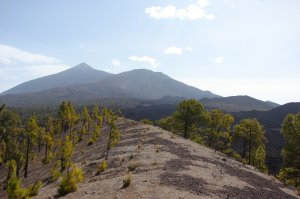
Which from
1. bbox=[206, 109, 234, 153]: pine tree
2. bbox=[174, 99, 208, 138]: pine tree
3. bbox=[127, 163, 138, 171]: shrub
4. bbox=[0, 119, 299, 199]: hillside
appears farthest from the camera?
bbox=[206, 109, 234, 153]: pine tree

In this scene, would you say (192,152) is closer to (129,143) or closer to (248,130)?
(129,143)

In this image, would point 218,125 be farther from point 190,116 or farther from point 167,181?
point 167,181

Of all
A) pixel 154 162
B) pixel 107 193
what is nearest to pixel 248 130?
pixel 154 162

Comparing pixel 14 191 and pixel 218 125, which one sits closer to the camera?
pixel 14 191

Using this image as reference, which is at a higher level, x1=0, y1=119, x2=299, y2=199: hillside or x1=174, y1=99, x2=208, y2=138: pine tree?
x1=174, y1=99, x2=208, y2=138: pine tree

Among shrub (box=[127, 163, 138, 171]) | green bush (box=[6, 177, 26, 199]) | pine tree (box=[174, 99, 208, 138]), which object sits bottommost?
green bush (box=[6, 177, 26, 199])

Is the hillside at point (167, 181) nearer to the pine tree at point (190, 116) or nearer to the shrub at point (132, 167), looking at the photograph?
the shrub at point (132, 167)

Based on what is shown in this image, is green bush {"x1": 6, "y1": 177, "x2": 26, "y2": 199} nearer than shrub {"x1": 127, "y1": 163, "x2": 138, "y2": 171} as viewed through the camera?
Yes

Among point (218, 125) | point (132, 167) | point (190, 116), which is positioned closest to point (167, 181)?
point (132, 167)

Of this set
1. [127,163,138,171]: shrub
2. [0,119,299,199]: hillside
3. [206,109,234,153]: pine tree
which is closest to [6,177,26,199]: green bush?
[0,119,299,199]: hillside

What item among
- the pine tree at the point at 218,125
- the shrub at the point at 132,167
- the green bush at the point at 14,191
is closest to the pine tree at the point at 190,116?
the pine tree at the point at 218,125

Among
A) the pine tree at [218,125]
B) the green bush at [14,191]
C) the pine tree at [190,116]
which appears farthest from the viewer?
the pine tree at [218,125]

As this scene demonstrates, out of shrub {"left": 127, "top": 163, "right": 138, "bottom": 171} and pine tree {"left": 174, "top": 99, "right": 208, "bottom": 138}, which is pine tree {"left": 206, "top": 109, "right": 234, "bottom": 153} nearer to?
pine tree {"left": 174, "top": 99, "right": 208, "bottom": 138}

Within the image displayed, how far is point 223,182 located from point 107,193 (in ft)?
39.6
